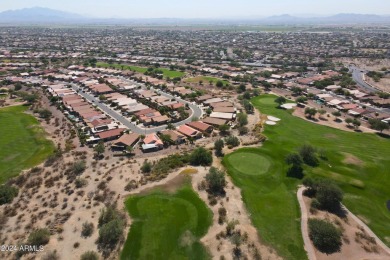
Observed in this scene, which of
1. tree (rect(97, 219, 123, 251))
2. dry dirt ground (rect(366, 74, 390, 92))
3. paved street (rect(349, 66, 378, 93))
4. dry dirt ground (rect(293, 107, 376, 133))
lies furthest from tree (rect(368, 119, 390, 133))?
tree (rect(97, 219, 123, 251))

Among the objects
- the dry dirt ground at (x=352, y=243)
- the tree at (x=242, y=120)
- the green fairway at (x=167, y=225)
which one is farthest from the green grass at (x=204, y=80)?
the dry dirt ground at (x=352, y=243)

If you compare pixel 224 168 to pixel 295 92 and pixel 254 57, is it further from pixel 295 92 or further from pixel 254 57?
pixel 254 57

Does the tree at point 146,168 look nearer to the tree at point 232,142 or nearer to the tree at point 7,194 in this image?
the tree at point 232,142

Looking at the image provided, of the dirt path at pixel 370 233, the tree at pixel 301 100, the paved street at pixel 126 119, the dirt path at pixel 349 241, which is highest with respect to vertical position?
the tree at pixel 301 100

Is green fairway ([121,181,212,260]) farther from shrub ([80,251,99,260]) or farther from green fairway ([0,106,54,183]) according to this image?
green fairway ([0,106,54,183])

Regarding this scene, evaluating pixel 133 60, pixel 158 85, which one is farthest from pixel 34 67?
pixel 158 85

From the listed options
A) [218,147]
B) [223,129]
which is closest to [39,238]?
[218,147]

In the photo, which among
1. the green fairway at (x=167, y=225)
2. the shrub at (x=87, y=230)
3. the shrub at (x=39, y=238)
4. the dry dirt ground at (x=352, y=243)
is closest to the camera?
the dry dirt ground at (x=352, y=243)

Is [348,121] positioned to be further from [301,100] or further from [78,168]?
[78,168]
